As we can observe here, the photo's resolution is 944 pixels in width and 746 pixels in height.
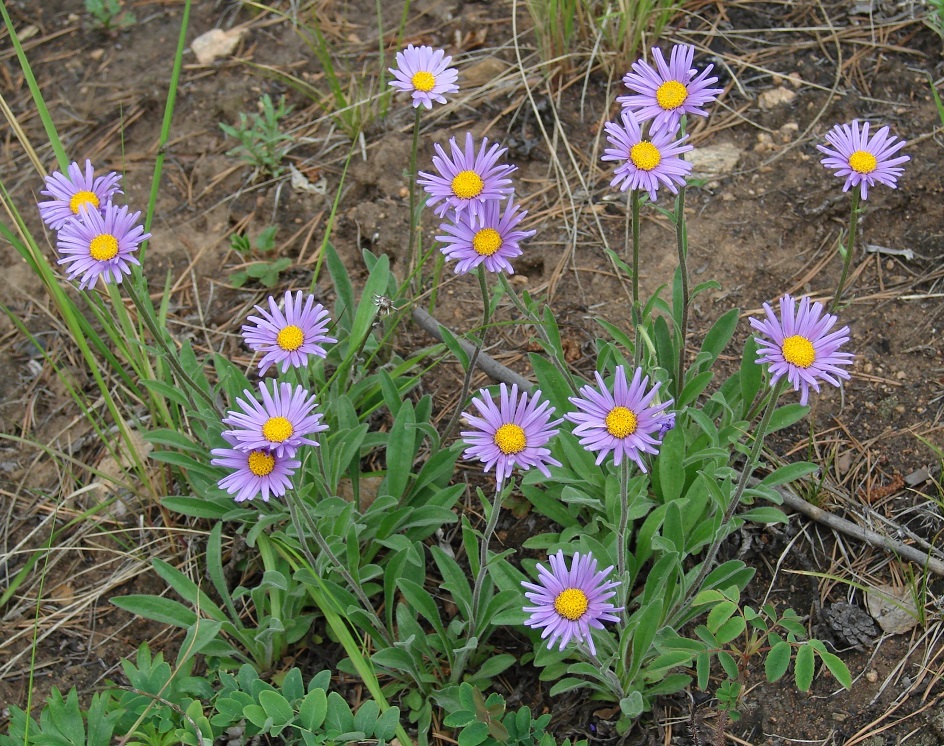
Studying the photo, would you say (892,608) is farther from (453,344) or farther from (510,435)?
(453,344)

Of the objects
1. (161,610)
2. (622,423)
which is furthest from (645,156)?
(161,610)

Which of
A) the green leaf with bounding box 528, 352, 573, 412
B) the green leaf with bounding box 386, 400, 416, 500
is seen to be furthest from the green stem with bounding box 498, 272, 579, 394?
the green leaf with bounding box 386, 400, 416, 500

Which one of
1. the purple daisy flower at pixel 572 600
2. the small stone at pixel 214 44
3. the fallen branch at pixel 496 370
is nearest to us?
the purple daisy flower at pixel 572 600

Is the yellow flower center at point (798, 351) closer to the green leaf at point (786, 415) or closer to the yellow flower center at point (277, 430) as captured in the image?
the green leaf at point (786, 415)

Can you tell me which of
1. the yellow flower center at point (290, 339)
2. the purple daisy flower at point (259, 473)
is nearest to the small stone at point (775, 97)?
the yellow flower center at point (290, 339)

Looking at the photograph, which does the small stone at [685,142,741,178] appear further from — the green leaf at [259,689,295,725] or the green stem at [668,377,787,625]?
the green leaf at [259,689,295,725]
